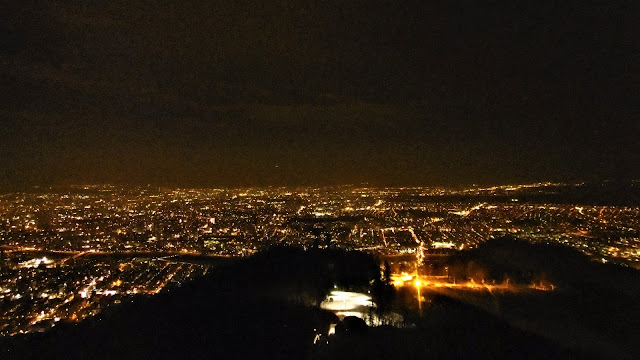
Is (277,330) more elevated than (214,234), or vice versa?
(277,330)

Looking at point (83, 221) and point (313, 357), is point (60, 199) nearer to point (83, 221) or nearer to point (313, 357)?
point (83, 221)

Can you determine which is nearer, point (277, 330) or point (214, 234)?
point (277, 330)

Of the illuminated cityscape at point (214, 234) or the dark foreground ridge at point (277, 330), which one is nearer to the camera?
the dark foreground ridge at point (277, 330)

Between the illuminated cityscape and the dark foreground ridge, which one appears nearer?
the dark foreground ridge

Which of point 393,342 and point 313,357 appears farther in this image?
point 393,342

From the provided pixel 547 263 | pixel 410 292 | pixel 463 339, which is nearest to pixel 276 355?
pixel 463 339
